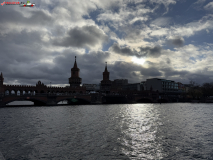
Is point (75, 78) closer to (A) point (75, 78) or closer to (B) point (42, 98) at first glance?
(A) point (75, 78)

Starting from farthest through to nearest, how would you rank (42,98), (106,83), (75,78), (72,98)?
(106,83) < (75,78) < (72,98) < (42,98)

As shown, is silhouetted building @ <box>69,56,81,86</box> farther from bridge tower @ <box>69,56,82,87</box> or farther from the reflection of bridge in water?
the reflection of bridge in water

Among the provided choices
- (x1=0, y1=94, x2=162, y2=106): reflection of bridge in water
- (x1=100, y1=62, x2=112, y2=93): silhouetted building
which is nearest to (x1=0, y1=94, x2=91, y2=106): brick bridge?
(x1=0, y1=94, x2=162, y2=106): reflection of bridge in water

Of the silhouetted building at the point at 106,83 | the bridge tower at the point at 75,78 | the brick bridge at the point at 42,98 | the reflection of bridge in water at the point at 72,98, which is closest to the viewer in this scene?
the brick bridge at the point at 42,98

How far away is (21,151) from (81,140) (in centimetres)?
718

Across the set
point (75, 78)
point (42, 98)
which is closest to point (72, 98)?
point (42, 98)

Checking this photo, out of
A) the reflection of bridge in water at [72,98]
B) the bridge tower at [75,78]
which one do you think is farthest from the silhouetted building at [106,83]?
the bridge tower at [75,78]

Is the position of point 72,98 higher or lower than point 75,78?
lower

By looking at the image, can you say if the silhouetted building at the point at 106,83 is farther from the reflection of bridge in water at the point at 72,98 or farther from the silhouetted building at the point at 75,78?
the silhouetted building at the point at 75,78

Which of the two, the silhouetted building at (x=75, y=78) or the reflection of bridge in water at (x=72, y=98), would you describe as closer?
the reflection of bridge in water at (x=72, y=98)

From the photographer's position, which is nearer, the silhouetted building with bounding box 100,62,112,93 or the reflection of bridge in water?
the reflection of bridge in water

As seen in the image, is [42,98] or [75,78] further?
[75,78]

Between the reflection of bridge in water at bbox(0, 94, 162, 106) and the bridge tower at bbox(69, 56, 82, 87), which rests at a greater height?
the bridge tower at bbox(69, 56, 82, 87)

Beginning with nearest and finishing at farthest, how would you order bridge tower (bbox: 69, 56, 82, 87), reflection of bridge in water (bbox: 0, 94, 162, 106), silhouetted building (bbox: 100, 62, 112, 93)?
reflection of bridge in water (bbox: 0, 94, 162, 106) < bridge tower (bbox: 69, 56, 82, 87) < silhouetted building (bbox: 100, 62, 112, 93)
